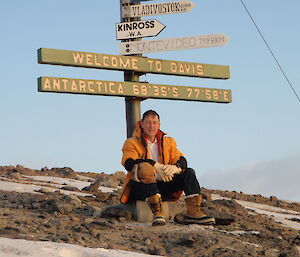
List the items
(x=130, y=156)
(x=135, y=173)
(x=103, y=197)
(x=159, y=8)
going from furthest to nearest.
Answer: (x=159, y=8), (x=103, y=197), (x=130, y=156), (x=135, y=173)

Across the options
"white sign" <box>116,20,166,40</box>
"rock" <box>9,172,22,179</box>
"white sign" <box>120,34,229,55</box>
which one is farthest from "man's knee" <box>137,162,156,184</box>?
"rock" <box>9,172,22,179</box>

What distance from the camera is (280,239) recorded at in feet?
29.3

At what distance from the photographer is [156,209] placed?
8891 millimetres

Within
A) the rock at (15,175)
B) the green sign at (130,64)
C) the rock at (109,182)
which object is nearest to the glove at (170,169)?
the green sign at (130,64)

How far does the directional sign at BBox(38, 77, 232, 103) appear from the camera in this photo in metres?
11.1

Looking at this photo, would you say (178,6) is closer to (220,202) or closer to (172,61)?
(172,61)

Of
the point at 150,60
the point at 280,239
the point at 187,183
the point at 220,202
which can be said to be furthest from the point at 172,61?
the point at 280,239

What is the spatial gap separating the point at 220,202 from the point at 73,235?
4.93 meters

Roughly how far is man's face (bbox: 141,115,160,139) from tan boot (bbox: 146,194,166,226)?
1.02 meters

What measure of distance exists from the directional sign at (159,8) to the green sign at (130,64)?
0.92m

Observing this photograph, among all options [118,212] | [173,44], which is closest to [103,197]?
[118,212]

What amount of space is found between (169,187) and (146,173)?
0.61m

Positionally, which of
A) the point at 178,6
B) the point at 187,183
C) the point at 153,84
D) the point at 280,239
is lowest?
the point at 280,239

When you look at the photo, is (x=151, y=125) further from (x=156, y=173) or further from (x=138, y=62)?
(x=138, y=62)
